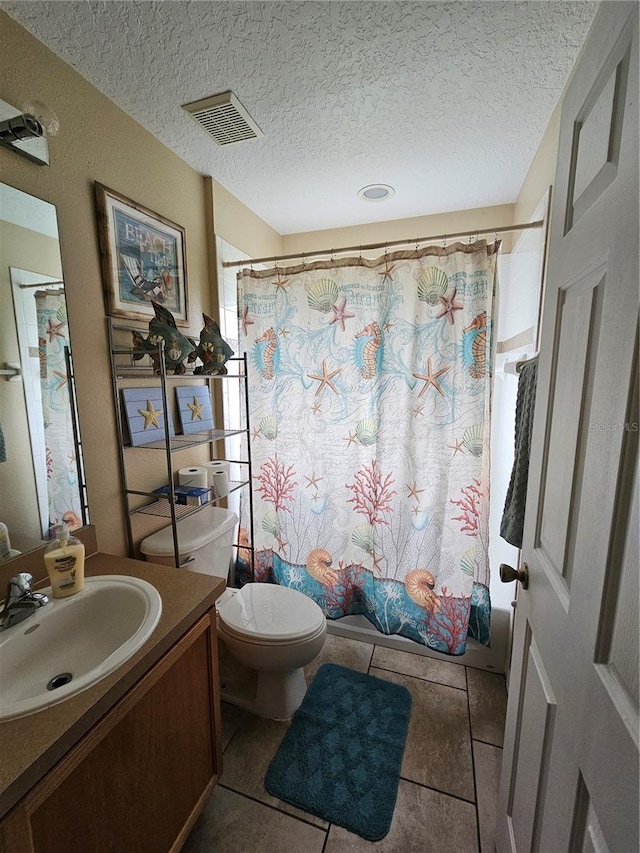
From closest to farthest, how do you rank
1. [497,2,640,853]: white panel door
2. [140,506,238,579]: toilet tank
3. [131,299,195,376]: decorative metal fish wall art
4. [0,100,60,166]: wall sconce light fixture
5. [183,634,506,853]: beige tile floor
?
[497,2,640,853]: white panel door → [0,100,60,166]: wall sconce light fixture → [183,634,506,853]: beige tile floor → [131,299,195,376]: decorative metal fish wall art → [140,506,238,579]: toilet tank

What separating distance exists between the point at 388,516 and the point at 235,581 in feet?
3.48

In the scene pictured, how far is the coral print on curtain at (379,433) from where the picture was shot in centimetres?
165

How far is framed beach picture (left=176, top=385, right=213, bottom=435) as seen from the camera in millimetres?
1705

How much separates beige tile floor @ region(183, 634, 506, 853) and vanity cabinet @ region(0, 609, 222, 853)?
0.64 feet

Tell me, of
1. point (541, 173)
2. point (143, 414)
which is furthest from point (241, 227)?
point (541, 173)

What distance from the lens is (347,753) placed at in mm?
1393

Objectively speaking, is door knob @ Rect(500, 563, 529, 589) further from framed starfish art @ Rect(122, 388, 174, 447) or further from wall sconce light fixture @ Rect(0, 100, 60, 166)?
wall sconce light fixture @ Rect(0, 100, 60, 166)

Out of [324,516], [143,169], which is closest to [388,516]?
[324,516]

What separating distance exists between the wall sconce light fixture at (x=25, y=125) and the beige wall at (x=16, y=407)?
0.70 feet

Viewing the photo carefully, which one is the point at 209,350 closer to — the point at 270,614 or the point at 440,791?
the point at 270,614

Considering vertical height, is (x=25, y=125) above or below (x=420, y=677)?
above

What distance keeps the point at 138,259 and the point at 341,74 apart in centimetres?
96

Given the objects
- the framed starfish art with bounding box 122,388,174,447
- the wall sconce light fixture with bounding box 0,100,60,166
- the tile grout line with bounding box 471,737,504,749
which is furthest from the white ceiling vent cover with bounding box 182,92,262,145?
the tile grout line with bounding box 471,737,504,749

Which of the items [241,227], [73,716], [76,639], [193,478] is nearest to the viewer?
[73,716]
